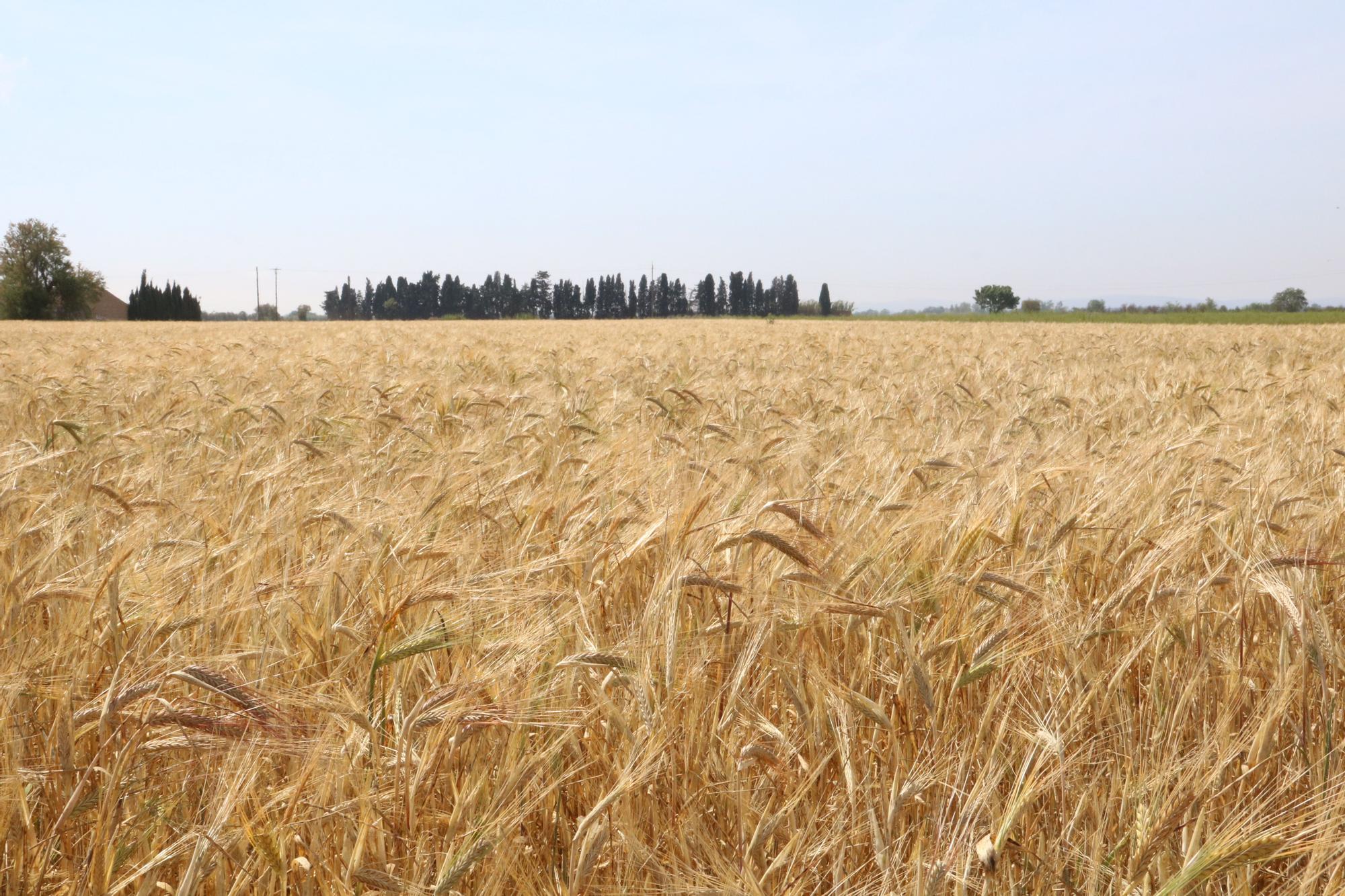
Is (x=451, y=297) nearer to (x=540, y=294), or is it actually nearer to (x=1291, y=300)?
(x=540, y=294)

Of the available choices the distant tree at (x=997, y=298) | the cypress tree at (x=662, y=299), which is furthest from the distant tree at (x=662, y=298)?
the distant tree at (x=997, y=298)

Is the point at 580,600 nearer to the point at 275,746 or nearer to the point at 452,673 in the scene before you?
the point at 452,673

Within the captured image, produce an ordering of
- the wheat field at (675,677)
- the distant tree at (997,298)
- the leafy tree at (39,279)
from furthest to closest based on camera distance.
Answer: the distant tree at (997,298)
the leafy tree at (39,279)
the wheat field at (675,677)

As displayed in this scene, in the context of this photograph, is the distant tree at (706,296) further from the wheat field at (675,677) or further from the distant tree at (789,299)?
the wheat field at (675,677)

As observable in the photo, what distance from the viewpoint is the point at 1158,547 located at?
2043 millimetres

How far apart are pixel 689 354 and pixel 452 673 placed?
9.36 meters

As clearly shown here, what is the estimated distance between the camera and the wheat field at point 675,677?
47.1 inches

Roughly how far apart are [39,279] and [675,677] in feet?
279

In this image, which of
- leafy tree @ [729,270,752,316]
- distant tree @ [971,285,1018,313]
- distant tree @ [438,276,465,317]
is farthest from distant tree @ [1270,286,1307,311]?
distant tree @ [438,276,465,317]

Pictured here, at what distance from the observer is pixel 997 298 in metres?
111

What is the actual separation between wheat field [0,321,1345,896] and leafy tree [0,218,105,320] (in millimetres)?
81463

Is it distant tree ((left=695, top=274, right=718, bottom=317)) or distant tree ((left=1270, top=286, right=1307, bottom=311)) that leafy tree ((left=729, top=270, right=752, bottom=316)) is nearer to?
distant tree ((left=695, top=274, right=718, bottom=317))


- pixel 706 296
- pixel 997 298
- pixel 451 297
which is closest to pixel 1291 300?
pixel 997 298

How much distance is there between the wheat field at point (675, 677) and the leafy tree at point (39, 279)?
267 ft
